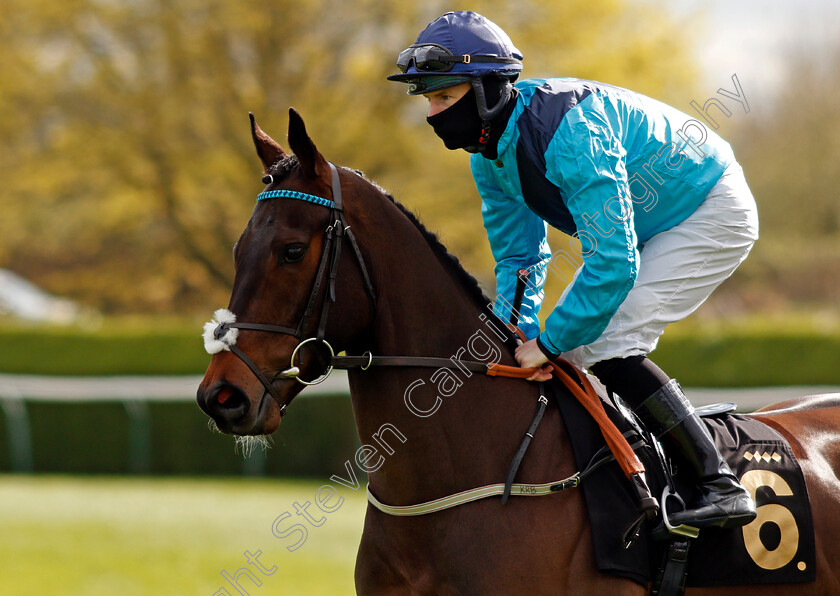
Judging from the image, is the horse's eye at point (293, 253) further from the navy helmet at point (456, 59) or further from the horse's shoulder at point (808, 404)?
the horse's shoulder at point (808, 404)

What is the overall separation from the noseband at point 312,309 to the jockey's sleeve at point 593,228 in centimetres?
55

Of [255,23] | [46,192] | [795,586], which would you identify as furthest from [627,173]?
[46,192]

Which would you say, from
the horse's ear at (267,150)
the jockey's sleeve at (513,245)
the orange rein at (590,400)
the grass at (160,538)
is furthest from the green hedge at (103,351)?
the orange rein at (590,400)

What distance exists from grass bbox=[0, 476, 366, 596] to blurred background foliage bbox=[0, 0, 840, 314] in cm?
603

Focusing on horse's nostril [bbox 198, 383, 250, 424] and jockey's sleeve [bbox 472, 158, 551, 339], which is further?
jockey's sleeve [bbox 472, 158, 551, 339]

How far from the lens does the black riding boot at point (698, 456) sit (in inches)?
110

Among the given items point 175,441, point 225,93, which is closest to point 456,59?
point 175,441

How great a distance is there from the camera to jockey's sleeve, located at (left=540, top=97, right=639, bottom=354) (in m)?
2.68

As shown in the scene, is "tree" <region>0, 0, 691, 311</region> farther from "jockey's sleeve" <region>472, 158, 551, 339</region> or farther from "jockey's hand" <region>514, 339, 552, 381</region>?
"jockey's hand" <region>514, 339, 552, 381</region>

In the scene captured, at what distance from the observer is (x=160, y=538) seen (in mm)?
8023

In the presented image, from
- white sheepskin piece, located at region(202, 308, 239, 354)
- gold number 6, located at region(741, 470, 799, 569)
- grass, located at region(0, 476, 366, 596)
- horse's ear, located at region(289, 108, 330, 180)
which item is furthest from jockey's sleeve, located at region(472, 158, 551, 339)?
grass, located at region(0, 476, 366, 596)

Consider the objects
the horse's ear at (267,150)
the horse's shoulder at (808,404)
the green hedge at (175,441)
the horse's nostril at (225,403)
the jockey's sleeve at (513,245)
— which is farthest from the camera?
the green hedge at (175,441)

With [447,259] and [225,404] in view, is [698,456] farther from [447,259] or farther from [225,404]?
[225,404]

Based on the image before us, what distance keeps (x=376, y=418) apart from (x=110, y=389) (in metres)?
9.93
